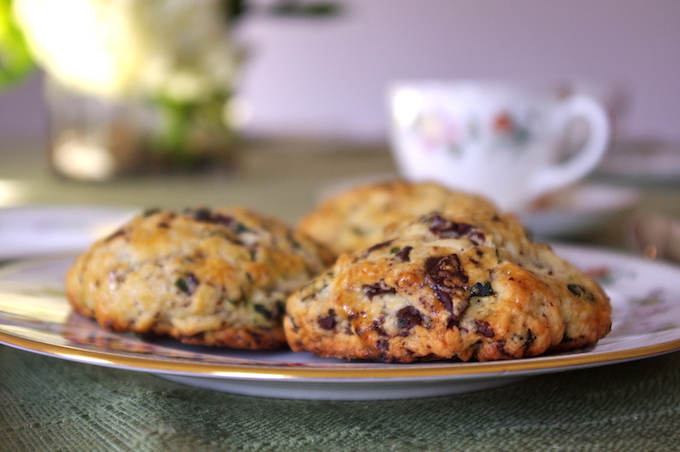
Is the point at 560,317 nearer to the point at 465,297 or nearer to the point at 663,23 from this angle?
the point at 465,297

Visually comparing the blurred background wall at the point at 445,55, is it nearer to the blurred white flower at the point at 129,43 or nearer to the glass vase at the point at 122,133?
the glass vase at the point at 122,133

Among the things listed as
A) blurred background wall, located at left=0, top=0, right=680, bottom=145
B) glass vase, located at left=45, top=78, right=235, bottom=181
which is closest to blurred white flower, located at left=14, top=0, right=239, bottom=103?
glass vase, located at left=45, top=78, right=235, bottom=181

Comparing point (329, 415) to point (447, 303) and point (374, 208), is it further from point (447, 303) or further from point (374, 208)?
point (374, 208)

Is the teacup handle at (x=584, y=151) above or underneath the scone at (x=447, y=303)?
above

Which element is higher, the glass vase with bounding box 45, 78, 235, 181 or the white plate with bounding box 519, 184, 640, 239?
the glass vase with bounding box 45, 78, 235, 181

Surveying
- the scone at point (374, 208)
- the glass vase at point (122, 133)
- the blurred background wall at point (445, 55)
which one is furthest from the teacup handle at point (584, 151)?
the blurred background wall at point (445, 55)

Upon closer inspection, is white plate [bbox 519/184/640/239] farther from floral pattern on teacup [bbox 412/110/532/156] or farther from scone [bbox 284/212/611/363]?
scone [bbox 284/212/611/363]

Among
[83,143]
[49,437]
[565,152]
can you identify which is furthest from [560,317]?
[83,143]
